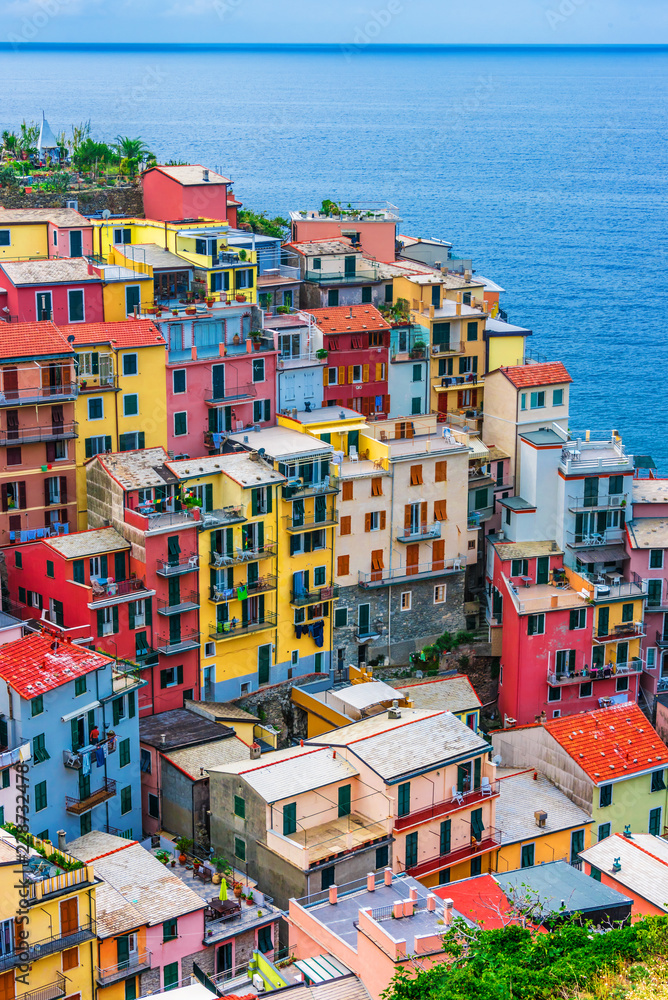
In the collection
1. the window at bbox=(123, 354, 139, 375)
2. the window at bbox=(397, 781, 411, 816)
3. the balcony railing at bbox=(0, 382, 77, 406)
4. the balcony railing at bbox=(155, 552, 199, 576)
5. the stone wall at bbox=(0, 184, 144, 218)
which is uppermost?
the stone wall at bbox=(0, 184, 144, 218)

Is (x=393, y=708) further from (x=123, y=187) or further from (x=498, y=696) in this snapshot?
(x=123, y=187)

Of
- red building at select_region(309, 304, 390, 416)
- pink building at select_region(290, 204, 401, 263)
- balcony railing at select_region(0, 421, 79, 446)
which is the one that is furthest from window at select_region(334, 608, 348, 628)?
pink building at select_region(290, 204, 401, 263)

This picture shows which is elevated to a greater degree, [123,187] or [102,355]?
[123,187]

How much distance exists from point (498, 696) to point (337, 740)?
16.9m

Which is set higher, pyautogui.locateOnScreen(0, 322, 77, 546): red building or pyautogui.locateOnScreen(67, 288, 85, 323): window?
pyautogui.locateOnScreen(67, 288, 85, 323): window

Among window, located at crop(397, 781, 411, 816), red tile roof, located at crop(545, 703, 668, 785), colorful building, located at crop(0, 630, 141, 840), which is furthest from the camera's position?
red tile roof, located at crop(545, 703, 668, 785)

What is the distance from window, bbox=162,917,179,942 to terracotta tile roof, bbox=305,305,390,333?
122ft

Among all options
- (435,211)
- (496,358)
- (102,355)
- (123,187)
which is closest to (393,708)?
(102,355)

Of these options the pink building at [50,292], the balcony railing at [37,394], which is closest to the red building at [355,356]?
the pink building at [50,292]

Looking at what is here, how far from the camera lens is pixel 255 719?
6469cm

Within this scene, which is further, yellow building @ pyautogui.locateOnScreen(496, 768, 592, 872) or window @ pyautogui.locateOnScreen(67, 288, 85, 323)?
window @ pyautogui.locateOnScreen(67, 288, 85, 323)

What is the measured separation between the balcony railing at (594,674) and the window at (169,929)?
90.9ft

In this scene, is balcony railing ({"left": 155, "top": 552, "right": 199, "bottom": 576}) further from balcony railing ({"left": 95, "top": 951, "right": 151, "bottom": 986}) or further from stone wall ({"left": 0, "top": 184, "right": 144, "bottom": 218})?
stone wall ({"left": 0, "top": 184, "right": 144, "bottom": 218})

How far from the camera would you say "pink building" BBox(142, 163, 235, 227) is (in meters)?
83.4
